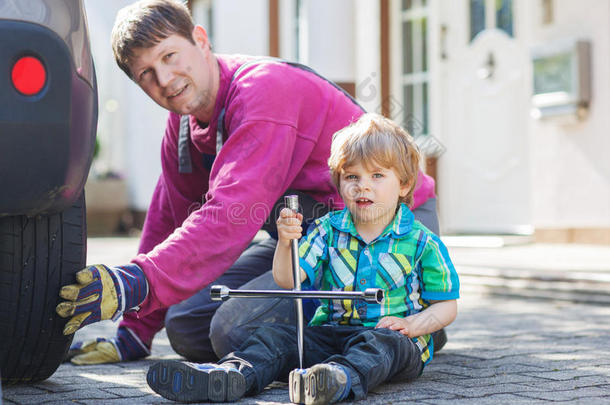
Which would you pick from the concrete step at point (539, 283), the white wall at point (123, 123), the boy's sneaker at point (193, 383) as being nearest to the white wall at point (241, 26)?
the white wall at point (123, 123)

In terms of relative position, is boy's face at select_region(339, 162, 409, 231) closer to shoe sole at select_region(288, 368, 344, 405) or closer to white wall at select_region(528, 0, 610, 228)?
shoe sole at select_region(288, 368, 344, 405)

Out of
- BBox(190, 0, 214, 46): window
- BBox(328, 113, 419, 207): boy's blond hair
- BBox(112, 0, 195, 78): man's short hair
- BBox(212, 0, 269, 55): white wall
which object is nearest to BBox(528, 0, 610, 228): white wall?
BBox(212, 0, 269, 55): white wall

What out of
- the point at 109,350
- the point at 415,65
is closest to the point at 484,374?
the point at 109,350

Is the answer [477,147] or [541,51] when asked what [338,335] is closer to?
[541,51]

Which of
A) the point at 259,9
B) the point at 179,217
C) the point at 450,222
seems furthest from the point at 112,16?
the point at 179,217

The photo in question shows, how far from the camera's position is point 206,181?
9.95ft

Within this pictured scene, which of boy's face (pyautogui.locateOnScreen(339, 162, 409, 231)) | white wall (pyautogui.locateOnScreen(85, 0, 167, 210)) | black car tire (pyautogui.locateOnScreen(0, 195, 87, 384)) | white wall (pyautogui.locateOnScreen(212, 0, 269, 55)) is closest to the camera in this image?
black car tire (pyautogui.locateOnScreen(0, 195, 87, 384))

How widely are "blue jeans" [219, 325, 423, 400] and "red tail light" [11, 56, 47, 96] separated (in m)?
0.87

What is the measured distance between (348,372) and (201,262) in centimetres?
45

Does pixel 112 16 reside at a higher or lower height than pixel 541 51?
higher

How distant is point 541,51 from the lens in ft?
21.5

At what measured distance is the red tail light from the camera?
168 centimetres

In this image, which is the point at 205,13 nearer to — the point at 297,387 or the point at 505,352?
the point at 505,352

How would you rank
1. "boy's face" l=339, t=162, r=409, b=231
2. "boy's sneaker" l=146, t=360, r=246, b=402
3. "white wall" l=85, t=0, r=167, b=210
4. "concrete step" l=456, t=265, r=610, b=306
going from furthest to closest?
"white wall" l=85, t=0, r=167, b=210
"concrete step" l=456, t=265, r=610, b=306
"boy's face" l=339, t=162, r=409, b=231
"boy's sneaker" l=146, t=360, r=246, b=402
